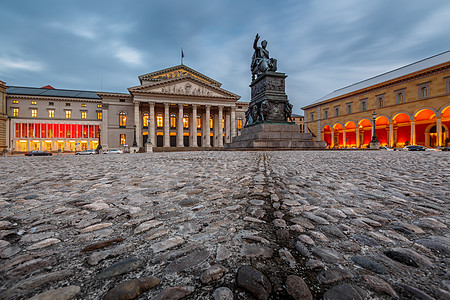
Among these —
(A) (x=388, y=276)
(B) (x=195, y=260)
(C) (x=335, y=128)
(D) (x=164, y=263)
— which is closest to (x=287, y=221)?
(A) (x=388, y=276)

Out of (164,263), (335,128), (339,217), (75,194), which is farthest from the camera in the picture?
(335,128)

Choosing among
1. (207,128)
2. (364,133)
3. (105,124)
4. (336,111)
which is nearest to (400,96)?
(364,133)

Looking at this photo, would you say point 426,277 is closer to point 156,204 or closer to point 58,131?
point 156,204

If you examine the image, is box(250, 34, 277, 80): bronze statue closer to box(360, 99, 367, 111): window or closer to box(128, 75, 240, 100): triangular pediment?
box(128, 75, 240, 100): triangular pediment

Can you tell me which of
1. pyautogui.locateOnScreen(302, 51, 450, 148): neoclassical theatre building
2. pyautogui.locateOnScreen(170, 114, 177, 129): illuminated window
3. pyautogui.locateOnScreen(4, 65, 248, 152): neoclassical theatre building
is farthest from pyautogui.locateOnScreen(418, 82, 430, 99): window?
pyautogui.locateOnScreen(170, 114, 177, 129): illuminated window

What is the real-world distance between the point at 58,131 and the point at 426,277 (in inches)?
2229

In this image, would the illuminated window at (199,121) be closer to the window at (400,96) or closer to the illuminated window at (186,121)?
the illuminated window at (186,121)

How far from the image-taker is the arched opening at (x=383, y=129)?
32.9 m

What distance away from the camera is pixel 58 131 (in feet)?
144

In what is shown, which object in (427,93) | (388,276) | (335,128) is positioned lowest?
(388,276)

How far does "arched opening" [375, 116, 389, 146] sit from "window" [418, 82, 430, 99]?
609 cm

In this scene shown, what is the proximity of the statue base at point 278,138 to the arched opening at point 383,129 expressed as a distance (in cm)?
2538

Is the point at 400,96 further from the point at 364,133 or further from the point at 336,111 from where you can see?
the point at 336,111

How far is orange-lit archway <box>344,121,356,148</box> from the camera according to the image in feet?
126
